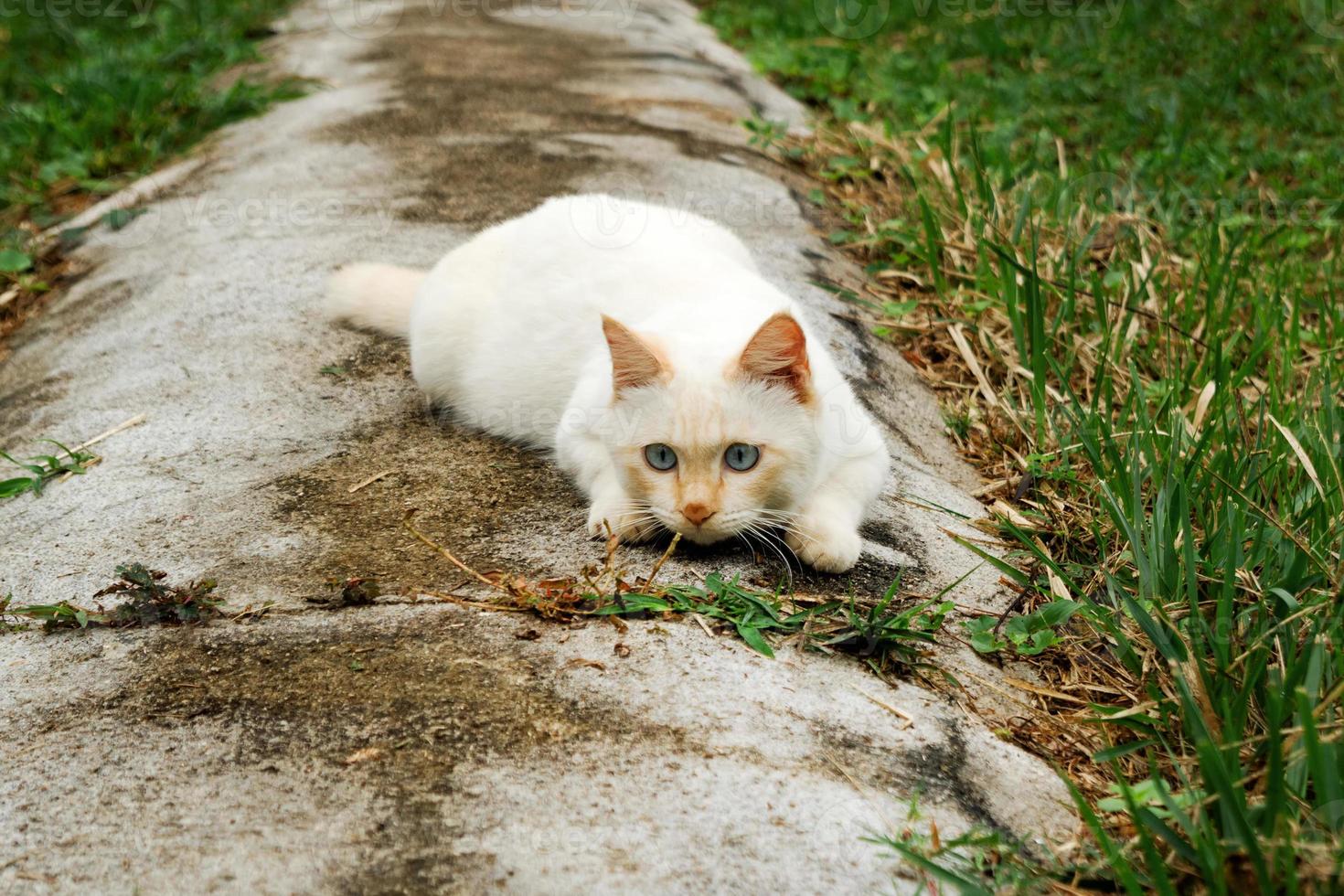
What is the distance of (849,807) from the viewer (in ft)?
5.35

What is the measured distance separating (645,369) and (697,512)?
304 millimetres

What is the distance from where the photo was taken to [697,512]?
212 centimetres

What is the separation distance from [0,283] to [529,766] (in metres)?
3.51

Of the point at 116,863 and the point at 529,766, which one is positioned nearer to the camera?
the point at 116,863

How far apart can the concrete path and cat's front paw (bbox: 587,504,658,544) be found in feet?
0.17

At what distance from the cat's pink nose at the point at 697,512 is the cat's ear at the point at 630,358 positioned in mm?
269

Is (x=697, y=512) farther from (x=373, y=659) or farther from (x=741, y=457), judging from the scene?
(x=373, y=659)

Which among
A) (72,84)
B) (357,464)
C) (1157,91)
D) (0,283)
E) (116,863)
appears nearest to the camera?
(116,863)

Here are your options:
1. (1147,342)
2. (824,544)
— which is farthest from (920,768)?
(1147,342)

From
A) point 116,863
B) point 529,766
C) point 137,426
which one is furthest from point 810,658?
point 137,426

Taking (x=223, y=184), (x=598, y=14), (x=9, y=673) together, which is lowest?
(x=9, y=673)

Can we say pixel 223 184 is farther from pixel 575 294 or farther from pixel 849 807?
pixel 849 807

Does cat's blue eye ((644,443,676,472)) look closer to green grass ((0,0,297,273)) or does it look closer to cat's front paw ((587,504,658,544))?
cat's front paw ((587,504,658,544))

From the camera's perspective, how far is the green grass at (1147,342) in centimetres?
166
